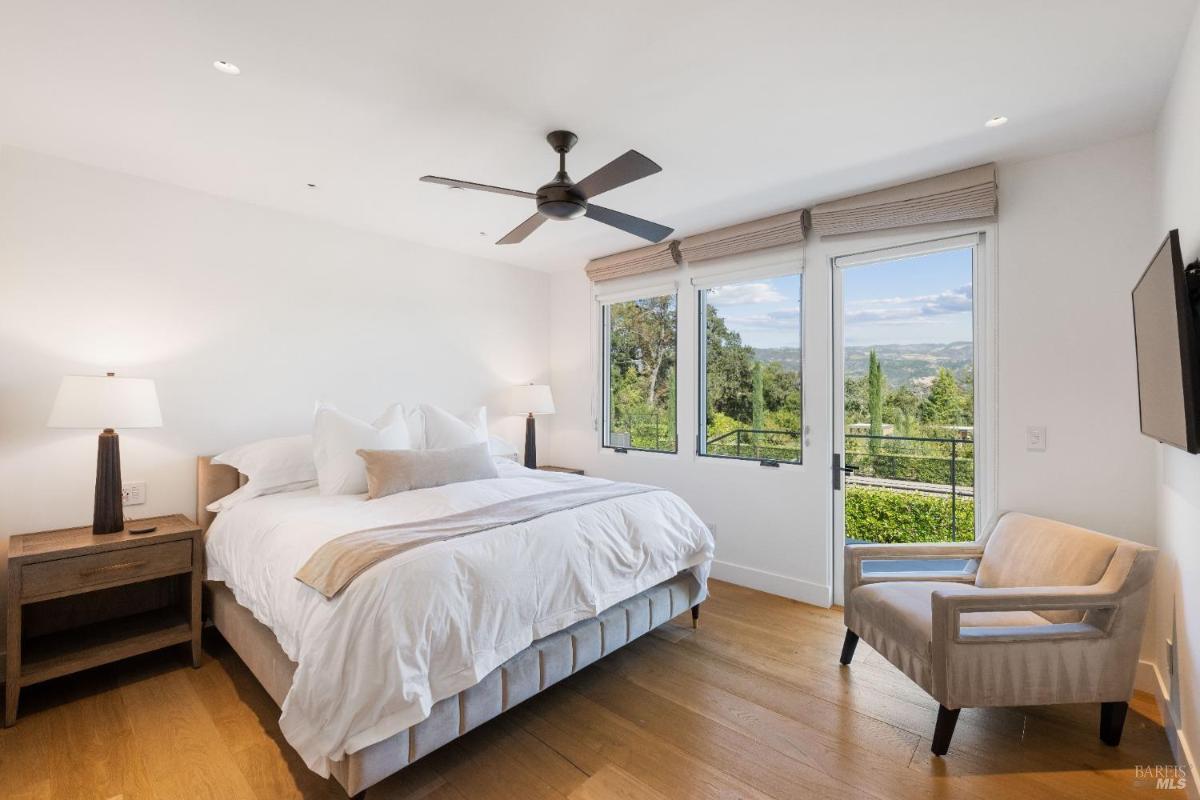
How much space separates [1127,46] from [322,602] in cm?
329

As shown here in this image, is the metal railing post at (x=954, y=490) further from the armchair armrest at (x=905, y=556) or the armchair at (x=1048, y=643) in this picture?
the armchair at (x=1048, y=643)

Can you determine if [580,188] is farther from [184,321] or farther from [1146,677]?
[1146,677]

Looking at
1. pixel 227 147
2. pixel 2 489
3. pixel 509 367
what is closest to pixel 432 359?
pixel 509 367

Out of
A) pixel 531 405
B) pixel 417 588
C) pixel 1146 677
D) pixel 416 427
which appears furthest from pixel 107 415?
pixel 1146 677

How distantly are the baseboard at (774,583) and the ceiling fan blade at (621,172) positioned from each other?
2.72 m

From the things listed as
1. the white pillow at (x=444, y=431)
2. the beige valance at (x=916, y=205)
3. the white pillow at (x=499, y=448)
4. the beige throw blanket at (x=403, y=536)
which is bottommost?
the beige throw blanket at (x=403, y=536)

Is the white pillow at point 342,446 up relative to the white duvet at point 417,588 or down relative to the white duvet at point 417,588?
up

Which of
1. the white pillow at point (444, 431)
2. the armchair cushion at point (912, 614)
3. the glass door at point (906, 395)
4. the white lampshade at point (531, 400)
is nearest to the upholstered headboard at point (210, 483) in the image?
the white pillow at point (444, 431)

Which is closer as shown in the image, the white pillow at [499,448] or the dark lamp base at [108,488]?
the dark lamp base at [108,488]

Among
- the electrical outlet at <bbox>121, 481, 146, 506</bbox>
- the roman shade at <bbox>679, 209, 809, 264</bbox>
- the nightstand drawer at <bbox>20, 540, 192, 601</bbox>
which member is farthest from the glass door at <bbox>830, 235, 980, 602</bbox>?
the electrical outlet at <bbox>121, 481, 146, 506</bbox>

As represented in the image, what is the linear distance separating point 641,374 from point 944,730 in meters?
3.04

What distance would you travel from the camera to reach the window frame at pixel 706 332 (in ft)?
11.5

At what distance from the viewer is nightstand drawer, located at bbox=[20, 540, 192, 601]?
2.21 m

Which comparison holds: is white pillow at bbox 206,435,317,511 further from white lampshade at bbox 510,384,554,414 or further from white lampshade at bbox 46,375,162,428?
white lampshade at bbox 510,384,554,414
